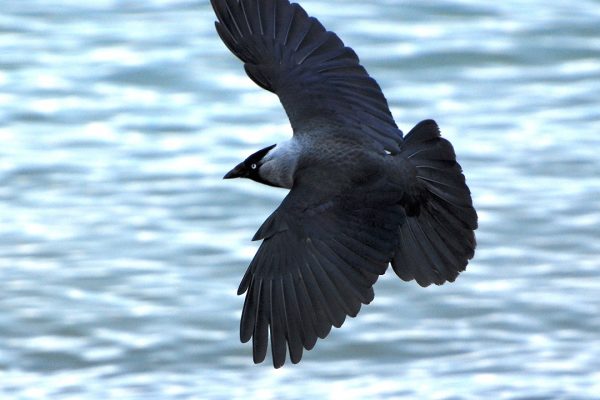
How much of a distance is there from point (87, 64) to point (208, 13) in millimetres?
1489

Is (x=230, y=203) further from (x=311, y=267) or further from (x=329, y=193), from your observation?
(x=311, y=267)

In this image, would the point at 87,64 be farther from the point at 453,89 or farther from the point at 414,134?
the point at 414,134

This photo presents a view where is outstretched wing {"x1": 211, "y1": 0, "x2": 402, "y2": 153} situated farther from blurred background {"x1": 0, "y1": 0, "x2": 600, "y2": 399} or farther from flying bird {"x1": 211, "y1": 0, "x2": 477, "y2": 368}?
blurred background {"x1": 0, "y1": 0, "x2": 600, "y2": 399}

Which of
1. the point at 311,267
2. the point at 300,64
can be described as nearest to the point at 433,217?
the point at 311,267

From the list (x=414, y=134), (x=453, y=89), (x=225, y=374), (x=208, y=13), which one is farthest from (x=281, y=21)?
(x=208, y=13)

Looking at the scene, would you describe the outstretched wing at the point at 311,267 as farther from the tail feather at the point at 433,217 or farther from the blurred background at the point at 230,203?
the blurred background at the point at 230,203

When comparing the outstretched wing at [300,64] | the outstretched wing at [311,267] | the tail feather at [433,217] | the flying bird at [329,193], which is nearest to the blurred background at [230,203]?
the tail feather at [433,217]

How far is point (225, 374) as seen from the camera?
9.43 m

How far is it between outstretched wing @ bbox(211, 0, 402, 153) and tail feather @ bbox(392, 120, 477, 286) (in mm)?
195

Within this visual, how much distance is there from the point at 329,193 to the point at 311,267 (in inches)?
14.7

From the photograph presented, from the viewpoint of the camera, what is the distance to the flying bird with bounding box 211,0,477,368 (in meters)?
7.02

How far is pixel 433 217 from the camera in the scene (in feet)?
25.0

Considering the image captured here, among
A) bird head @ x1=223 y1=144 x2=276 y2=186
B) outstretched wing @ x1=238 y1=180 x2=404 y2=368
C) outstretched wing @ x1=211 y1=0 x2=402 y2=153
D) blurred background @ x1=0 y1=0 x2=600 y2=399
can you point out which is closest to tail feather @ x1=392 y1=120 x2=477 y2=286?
outstretched wing @ x1=211 y1=0 x2=402 y2=153

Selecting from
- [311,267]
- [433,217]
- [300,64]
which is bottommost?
[311,267]
